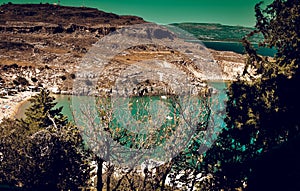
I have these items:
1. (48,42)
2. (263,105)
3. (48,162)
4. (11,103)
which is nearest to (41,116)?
(48,162)

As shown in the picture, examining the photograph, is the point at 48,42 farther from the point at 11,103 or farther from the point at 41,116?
the point at 41,116

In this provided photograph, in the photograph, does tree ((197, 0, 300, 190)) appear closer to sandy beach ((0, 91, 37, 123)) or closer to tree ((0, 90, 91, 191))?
tree ((0, 90, 91, 191))

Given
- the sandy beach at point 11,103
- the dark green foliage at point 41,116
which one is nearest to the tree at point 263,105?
the dark green foliage at point 41,116

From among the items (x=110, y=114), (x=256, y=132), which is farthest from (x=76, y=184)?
(x=256, y=132)

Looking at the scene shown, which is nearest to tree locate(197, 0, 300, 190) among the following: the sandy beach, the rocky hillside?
the sandy beach

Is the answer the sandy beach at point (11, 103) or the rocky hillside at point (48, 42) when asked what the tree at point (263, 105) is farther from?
the rocky hillside at point (48, 42)

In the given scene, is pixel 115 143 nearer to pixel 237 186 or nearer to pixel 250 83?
pixel 237 186
